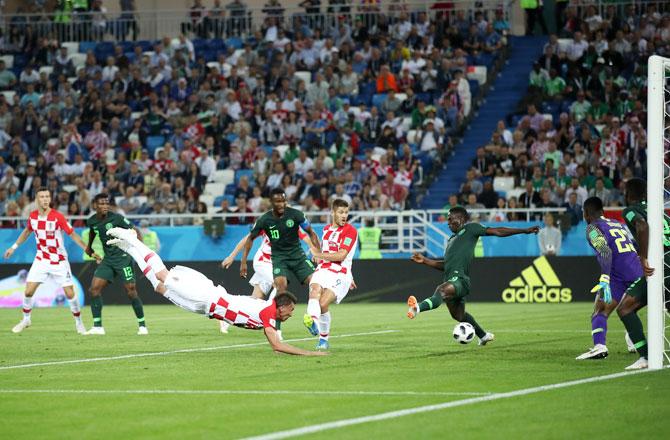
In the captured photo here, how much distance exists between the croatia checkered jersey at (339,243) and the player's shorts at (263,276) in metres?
2.86

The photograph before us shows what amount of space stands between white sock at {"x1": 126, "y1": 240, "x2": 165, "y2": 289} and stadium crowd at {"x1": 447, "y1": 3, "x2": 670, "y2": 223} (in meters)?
15.0

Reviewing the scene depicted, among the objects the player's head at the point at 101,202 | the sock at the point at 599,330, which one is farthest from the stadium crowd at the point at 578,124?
the sock at the point at 599,330

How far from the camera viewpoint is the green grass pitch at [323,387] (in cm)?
905

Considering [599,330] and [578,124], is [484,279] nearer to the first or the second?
[578,124]

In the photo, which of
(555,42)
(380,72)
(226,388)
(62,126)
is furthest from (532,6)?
(226,388)

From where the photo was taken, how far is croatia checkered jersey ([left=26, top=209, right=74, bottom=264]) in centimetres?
2100

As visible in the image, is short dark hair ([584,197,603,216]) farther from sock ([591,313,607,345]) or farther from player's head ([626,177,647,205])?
sock ([591,313,607,345])

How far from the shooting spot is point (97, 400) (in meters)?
10.9

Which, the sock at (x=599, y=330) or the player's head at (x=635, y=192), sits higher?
the player's head at (x=635, y=192)

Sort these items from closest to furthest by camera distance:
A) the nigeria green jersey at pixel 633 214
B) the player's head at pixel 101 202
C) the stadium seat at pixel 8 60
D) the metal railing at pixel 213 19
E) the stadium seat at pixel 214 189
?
the nigeria green jersey at pixel 633 214 < the player's head at pixel 101 202 < the stadium seat at pixel 214 189 < the metal railing at pixel 213 19 < the stadium seat at pixel 8 60

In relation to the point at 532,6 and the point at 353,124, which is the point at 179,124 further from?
the point at 532,6

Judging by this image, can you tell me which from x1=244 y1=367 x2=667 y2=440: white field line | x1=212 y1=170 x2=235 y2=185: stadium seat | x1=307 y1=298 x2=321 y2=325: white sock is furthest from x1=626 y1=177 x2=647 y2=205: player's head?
x1=212 y1=170 x2=235 y2=185: stadium seat

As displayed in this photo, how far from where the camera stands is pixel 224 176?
1364 inches

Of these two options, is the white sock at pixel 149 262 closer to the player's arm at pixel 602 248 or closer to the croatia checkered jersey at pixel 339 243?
the croatia checkered jersey at pixel 339 243
